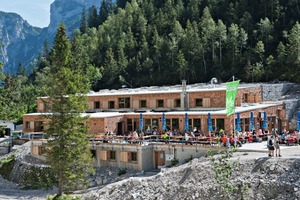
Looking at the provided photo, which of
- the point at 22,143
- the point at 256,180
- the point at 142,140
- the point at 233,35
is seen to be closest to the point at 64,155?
the point at 142,140

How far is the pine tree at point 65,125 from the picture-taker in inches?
1200

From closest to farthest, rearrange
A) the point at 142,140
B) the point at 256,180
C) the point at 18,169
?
the point at 256,180 < the point at 142,140 < the point at 18,169

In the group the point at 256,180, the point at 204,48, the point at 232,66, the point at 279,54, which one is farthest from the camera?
the point at 204,48

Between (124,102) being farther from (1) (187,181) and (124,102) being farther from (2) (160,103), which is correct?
(1) (187,181)

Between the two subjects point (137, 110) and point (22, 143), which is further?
point (22, 143)

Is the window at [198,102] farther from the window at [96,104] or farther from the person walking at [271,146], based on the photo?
the person walking at [271,146]

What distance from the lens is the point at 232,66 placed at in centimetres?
7562

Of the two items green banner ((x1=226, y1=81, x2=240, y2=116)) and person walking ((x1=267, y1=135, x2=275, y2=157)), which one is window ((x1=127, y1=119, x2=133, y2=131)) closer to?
green banner ((x1=226, y1=81, x2=240, y2=116))

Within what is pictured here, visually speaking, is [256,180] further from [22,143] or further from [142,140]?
[22,143]

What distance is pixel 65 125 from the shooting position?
3061 centimetres

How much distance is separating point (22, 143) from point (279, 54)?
4536 cm

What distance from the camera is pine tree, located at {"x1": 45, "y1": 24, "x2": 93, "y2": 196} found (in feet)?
100.0

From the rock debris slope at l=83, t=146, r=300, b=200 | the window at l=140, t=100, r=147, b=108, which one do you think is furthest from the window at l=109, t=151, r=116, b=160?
the window at l=140, t=100, r=147, b=108

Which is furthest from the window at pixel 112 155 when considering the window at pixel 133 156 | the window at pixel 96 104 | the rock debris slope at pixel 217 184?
the window at pixel 96 104
